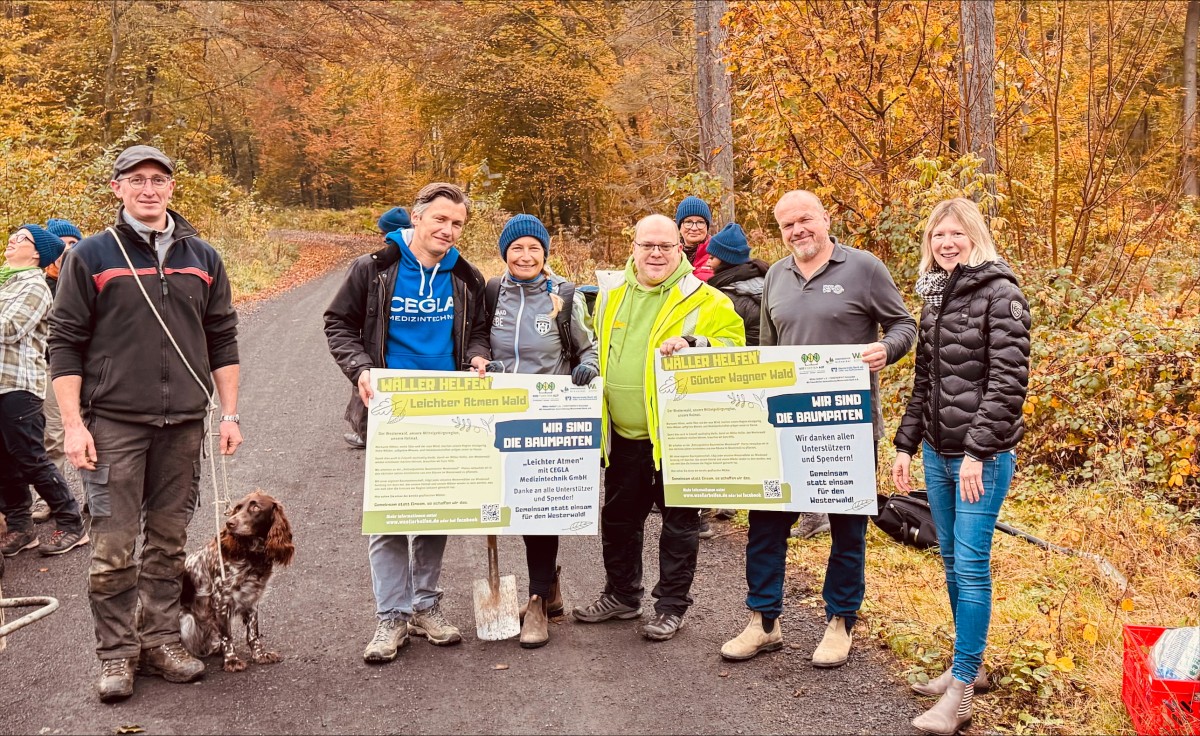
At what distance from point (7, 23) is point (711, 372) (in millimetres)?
24394

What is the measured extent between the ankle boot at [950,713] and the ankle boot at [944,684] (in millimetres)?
148

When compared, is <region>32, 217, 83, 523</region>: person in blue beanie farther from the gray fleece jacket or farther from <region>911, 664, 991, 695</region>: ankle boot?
<region>911, 664, 991, 695</region>: ankle boot

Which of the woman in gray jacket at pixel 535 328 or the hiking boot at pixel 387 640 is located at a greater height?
the woman in gray jacket at pixel 535 328

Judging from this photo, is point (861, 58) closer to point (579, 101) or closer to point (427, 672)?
point (427, 672)

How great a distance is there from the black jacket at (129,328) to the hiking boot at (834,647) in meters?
3.48

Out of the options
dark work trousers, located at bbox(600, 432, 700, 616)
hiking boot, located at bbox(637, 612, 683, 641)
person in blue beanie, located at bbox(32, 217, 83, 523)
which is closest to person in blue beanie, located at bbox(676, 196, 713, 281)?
dark work trousers, located at bbox(600, 432, 700, 616)

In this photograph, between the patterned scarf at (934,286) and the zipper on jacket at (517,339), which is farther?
the zipper on jacket at (517,339)

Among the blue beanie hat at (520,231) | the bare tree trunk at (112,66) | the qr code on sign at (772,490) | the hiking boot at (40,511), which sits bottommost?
the hiking boot at (40,511)

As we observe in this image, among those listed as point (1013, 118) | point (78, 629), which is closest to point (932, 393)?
point (78, 629)

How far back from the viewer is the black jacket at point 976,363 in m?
3.78

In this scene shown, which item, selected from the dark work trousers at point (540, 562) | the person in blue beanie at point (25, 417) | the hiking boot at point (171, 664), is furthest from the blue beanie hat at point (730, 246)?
the person in blue beanie at point (25, 417)

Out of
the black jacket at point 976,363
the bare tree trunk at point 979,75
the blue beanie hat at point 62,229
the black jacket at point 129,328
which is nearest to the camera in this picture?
the black jacket at point 976,363

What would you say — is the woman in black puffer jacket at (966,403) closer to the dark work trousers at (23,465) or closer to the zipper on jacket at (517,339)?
the zipper on jacket at (517,339)

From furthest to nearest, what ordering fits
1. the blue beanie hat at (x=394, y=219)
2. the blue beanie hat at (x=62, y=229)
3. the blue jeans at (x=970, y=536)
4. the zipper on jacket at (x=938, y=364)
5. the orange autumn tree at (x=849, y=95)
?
the orange autumn tree at (x=849, y=95) < the blue beanie hat at (x=394, y=219) < the blue beanie hat at (x=62, y=229) < the zipper on jacket at (x=938, y=364) < the blue jeans at (x=970, y=536)
